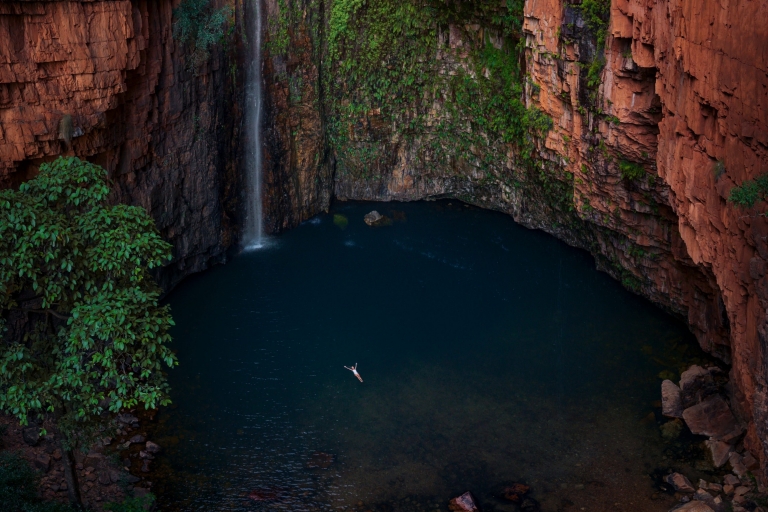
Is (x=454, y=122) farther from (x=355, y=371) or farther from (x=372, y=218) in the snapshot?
(x=355, y=371)

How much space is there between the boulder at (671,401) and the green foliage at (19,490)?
15804 mm

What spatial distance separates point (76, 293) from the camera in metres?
15.0

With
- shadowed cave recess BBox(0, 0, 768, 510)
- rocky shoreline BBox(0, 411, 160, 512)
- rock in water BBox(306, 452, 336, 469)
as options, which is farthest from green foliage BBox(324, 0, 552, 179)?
rocky shoreline BBox(0, 411, 160, 512)

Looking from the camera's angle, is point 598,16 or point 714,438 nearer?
point 714,438

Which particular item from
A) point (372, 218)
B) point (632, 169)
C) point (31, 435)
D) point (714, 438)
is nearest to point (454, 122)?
point (372, 218)

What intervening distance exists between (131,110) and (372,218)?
515 inches

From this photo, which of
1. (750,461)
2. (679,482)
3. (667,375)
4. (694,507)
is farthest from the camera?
(667,375)

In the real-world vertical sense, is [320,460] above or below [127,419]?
below

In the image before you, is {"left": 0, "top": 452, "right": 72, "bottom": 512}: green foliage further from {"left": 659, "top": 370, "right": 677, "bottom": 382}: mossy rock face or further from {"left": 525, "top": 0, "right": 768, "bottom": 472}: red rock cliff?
{"left": 659, "top": 370, "right": 677, "bottom": 382}: mossy rock face

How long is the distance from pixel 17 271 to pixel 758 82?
45.9 ft

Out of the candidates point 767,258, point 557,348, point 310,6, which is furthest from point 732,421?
point 310,6

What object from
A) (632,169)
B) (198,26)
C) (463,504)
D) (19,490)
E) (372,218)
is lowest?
(463,504)

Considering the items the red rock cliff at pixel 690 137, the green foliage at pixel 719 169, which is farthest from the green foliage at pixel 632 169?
the green foliage at pixel 719 169

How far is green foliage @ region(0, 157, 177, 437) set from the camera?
47.1 feet
